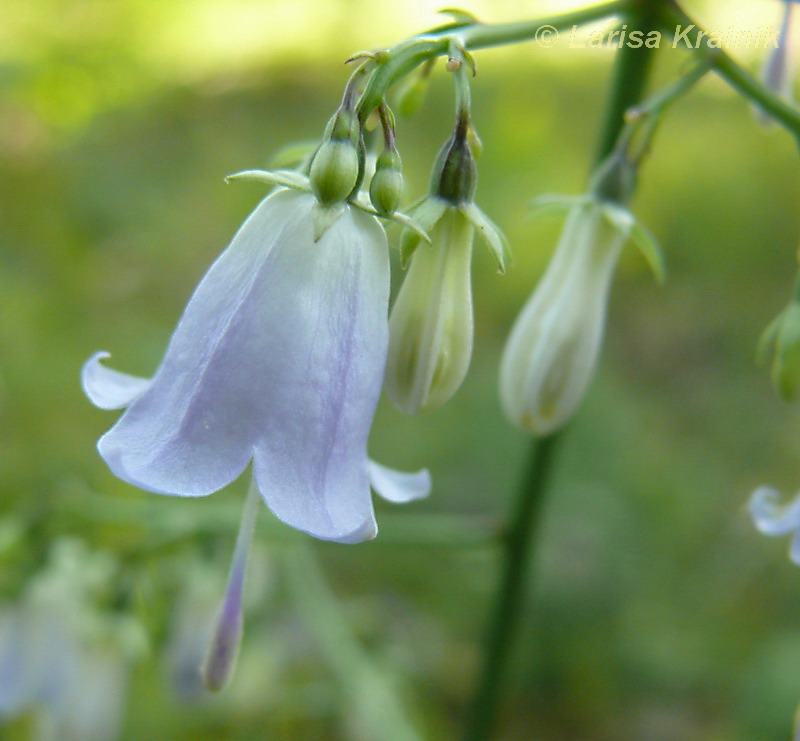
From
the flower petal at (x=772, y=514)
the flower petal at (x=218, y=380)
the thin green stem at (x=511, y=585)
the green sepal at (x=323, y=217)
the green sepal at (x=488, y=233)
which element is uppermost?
the green sepal at (x=323, y=217)

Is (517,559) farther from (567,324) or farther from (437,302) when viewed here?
(437,302)

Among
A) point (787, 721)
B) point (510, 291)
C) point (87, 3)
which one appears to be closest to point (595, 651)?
point (787, 721)

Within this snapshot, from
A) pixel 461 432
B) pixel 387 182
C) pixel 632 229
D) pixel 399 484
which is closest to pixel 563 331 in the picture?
pixel 632 229

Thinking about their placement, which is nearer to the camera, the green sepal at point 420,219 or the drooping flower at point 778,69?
the green sepal at point 420,219

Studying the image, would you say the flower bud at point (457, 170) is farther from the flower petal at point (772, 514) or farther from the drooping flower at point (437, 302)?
the flower petal at point (772, 514)

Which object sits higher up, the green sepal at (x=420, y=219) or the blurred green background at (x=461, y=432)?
the green sepal at (x=420, y=219)

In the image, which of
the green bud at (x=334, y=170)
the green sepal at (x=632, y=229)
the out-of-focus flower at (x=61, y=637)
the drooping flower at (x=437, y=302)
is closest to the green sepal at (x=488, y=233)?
the drooping flower at (x=437, y=302)
